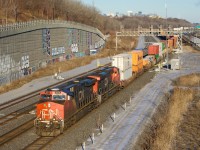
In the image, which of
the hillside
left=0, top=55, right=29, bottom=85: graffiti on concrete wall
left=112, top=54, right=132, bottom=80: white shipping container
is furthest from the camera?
the hillside

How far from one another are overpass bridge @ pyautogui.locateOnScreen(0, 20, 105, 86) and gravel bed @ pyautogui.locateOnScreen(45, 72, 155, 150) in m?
15.1

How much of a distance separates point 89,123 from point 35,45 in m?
29.6

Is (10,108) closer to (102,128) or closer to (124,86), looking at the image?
(102,128)

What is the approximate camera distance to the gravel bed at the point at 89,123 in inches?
860

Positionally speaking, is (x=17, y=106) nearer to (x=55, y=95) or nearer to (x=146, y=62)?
(x=55, y=95)

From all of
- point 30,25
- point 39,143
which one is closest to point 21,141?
point 39,143

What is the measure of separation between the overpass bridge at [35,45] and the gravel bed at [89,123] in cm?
1505

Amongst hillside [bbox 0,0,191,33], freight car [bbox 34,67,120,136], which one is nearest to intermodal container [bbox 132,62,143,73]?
freight car [bbox 34,67,120,136]

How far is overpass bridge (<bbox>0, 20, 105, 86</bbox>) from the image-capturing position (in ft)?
143

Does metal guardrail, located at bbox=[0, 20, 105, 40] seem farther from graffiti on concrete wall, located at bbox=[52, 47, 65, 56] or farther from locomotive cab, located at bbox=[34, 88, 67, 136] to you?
locomotive cab, located at bbox=[34, 88, 67, 136]

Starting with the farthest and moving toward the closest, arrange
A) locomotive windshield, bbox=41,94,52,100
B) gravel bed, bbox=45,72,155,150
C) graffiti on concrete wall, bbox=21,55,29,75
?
graffiti on concrete wall, bbox=21,55,29,75 < locomotive windshield, bbox=41,94,52,100 < gravel bed, bbox=45,72,155,150

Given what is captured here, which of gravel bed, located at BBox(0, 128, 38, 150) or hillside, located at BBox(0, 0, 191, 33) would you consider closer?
gravel bed, located at BBox(0, 128, 38, 150)

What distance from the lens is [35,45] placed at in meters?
53.5

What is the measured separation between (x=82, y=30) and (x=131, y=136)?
60.6m
